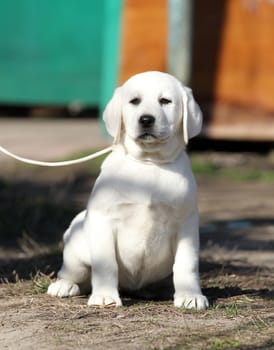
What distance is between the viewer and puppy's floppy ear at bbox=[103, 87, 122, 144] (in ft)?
15.2

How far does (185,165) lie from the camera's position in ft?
15.3

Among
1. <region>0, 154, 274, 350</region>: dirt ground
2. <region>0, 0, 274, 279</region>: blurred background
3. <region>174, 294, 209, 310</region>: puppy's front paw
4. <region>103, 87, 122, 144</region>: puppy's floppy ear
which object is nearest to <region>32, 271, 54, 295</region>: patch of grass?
<region>0, 154, 274, 350</region>: dirt ground

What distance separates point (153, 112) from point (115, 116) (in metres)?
0.25

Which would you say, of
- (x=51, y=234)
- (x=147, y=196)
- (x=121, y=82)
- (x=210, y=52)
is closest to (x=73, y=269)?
(x=147, y=196)

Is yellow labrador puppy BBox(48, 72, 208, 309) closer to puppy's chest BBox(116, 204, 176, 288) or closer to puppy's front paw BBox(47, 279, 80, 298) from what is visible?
puppy's chest BBox(116, 204, 176, 288)

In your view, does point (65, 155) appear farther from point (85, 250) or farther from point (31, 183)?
point (85, 250)

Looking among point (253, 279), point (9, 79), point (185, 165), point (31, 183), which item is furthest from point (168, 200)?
point (9, 79)

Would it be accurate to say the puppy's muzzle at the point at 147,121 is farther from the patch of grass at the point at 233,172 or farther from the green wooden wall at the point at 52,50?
the green wooden wall at the point at 52,50

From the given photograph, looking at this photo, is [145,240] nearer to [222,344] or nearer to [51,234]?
[222,344]

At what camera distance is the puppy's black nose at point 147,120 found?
14.6 ft

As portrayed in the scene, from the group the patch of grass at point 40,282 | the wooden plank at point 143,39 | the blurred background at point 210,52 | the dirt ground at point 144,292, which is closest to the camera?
the dirt ground at point 144,292

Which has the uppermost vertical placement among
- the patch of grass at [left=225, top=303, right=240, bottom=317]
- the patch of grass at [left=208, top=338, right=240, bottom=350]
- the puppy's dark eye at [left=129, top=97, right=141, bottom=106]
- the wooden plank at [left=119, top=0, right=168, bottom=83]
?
the puppy's dark eye at [left=129, top=97, right=141, bottom=106]

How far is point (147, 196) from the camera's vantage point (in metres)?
4.50

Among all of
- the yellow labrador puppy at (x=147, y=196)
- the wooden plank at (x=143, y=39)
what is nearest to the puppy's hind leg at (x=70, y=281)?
the yellow labrador puppy at (x=147, y=196)
